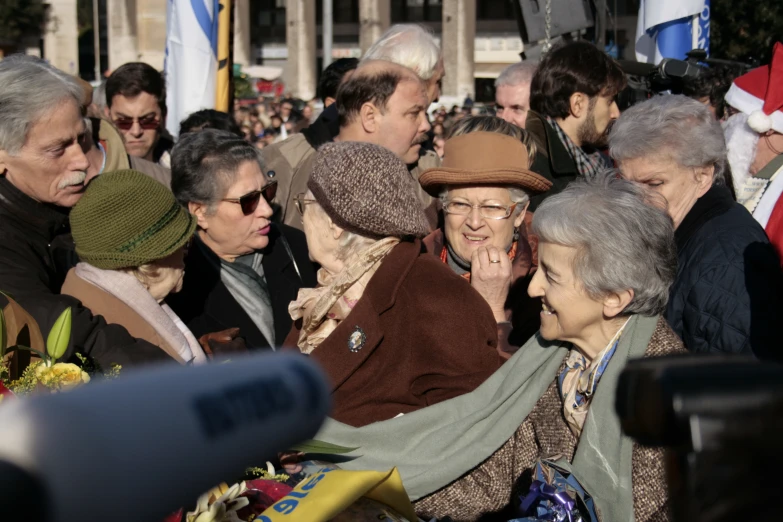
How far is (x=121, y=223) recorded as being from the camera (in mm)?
3045

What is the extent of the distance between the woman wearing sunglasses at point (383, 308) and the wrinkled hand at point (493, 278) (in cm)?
49

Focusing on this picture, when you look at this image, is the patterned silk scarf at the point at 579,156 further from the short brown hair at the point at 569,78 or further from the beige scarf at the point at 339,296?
the beige scarf at the point at 339,296

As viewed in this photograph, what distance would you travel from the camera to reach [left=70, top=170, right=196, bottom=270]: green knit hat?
9.93 feet

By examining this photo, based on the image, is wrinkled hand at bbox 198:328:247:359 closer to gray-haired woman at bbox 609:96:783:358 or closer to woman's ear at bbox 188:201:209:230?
woman's ear at bbox 188:201:209:230

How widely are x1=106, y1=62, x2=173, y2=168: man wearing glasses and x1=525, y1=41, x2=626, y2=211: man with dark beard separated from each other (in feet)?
7.77

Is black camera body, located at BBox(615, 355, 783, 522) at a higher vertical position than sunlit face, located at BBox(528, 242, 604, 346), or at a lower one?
higher

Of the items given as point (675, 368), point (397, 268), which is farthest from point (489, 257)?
point (675, 368)

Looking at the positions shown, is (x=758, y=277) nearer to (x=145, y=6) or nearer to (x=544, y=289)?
(x=544, y=289)

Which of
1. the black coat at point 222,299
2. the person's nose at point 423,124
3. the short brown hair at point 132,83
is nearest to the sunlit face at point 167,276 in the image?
the black coat at point 222,299

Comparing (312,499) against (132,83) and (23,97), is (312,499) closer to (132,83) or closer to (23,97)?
(23,97)

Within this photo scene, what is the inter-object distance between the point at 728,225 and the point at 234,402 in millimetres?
3110

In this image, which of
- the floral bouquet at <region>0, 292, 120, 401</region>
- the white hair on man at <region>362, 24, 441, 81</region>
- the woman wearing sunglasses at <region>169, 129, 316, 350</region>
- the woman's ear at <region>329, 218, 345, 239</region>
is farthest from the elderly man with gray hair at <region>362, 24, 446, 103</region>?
the floral bouquet at <region>0, 292, 120, 401</region>

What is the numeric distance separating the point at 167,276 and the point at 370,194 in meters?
0.80

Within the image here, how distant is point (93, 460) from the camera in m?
0.45
